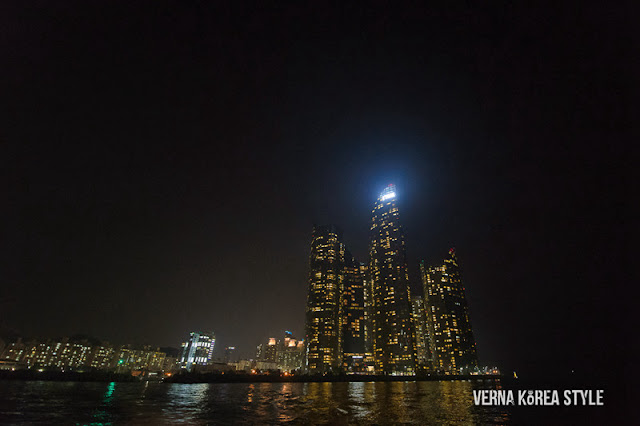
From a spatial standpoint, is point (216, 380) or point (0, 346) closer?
point (216, 380)

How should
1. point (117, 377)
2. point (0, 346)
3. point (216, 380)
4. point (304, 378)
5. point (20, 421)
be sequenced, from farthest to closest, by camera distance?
point (0, 346) → point (304, 378) → point (216, 380) → point (117, 377) → point (20, 421)

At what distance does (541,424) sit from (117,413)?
48.8 meters

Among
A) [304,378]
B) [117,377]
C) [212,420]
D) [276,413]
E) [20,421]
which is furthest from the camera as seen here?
[304,378]

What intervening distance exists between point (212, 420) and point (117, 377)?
126551 millimetres

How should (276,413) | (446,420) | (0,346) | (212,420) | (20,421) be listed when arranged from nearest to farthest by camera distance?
(20,421) < (212,420) < (446,420) < (276,413) < (0,346)

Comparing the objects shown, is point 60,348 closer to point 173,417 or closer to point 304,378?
point 304,378

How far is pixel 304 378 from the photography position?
155m

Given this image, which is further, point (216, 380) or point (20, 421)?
point (216, 380)

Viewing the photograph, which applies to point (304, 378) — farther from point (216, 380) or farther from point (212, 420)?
point (212, 420)

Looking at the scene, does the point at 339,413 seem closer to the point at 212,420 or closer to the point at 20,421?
the point at 212,420

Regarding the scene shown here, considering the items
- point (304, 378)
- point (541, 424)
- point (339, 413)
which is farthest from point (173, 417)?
point (304, 378)

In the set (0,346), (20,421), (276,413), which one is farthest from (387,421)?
(0,346)

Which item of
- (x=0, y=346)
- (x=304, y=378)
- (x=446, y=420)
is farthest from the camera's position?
(x=0, y=346)

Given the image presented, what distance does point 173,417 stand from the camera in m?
31.5
